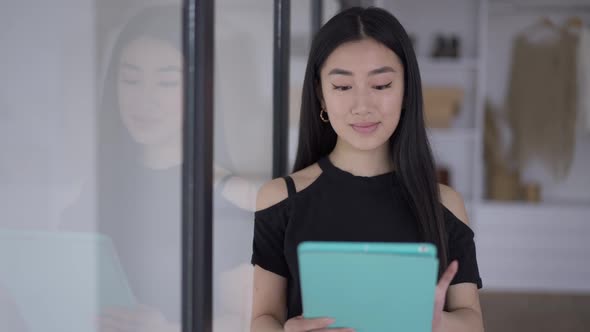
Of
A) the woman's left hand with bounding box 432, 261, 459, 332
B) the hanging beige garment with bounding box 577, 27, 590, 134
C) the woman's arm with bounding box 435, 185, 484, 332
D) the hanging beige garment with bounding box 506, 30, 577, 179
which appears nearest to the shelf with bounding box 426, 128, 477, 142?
the hanging beige garment with bounding box 506, 30, 577, 179

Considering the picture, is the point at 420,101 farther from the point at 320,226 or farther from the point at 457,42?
the point at 457,42

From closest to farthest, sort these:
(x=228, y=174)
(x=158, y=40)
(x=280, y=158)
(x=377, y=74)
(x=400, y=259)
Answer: (x=400, y=259)
(x=158, y=40)
(x=377, y=74)
(x=228, y=174)
(x=280, y=158)

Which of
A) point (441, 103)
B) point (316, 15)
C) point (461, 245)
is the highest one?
point (316, 15)

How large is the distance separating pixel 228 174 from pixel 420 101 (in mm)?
441

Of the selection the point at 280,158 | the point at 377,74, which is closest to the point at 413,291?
the point at 377,74

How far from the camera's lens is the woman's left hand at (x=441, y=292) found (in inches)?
42.8

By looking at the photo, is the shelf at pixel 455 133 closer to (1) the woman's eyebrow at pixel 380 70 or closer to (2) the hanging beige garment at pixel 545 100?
(2) the hanging beige garment at pixel 545 100

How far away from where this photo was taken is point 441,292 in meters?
1.11

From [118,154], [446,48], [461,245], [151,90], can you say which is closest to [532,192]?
[446,48]

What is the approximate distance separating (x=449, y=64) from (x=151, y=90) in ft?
13.1

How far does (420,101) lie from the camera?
1319mm

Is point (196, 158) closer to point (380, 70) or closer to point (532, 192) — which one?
point (380, 70)

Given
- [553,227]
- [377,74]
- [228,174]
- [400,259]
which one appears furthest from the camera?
[553,227]

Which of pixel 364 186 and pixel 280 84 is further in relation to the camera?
pixel 280 84
